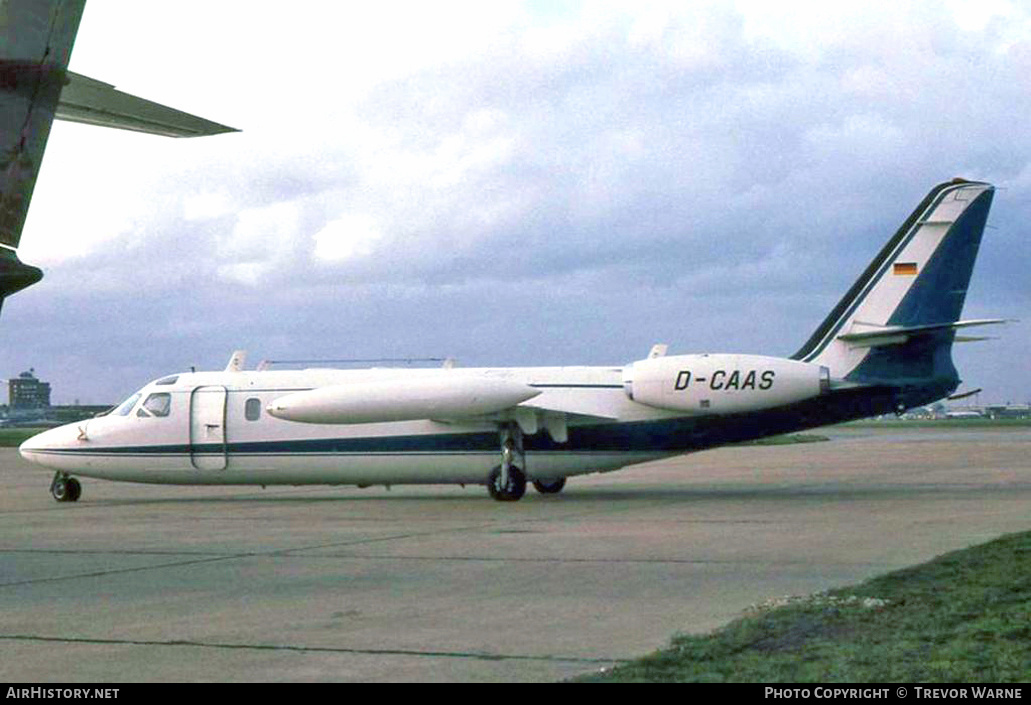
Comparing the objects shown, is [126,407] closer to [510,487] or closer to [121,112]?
[510,487]

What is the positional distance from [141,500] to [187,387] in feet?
8.76

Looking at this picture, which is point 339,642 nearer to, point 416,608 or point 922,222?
point 416,608

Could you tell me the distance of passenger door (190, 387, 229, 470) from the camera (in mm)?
25547

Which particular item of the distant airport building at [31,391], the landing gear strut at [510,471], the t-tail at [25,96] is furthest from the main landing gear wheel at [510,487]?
the distant airport building at [31,391]

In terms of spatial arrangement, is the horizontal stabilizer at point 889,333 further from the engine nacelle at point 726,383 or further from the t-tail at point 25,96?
the t-tail at point 25,96

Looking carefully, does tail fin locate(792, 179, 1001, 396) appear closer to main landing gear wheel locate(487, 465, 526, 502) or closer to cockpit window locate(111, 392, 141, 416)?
main landing gear wheel locate(487, 465, 526, 502)

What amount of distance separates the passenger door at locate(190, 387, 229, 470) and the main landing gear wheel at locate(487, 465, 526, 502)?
5.19m

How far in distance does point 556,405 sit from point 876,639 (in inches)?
622

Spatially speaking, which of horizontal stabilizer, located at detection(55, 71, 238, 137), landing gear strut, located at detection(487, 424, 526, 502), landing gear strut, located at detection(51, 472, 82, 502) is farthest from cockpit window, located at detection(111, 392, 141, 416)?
horizontal stabilizer, located at detection(55, 71, 238, 137)

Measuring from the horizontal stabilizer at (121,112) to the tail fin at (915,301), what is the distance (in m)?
16.7

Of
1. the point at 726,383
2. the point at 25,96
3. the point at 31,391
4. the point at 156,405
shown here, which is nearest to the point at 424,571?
the point at 25,96

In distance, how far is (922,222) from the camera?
78.9 feet

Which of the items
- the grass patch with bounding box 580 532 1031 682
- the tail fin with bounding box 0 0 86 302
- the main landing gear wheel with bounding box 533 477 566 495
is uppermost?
the tail fin with bounding box 0 0 86 302

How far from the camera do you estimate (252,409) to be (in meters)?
25.6
